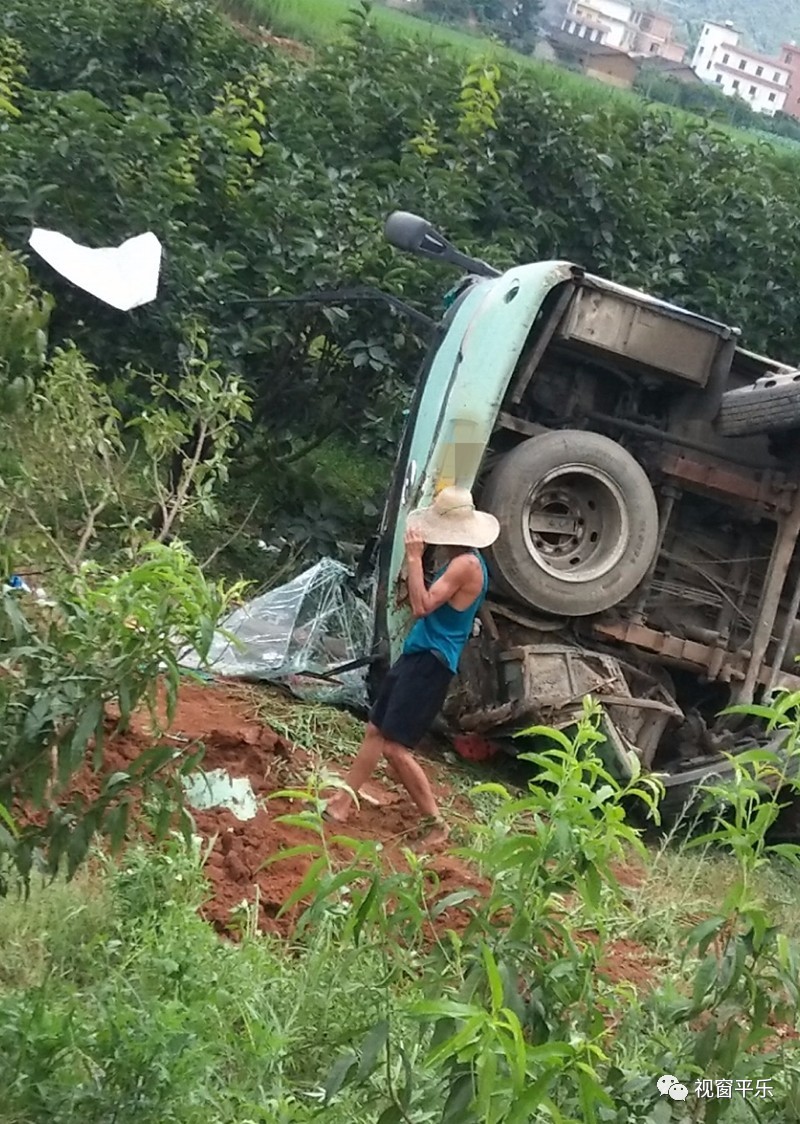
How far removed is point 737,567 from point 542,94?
14.3ft

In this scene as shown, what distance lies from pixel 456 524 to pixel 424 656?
47 cm

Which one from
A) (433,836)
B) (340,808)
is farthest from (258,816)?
(433,836)

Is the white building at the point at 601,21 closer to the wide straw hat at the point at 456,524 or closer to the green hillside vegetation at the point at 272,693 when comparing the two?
the green hillside vegetation at the point at 272,693

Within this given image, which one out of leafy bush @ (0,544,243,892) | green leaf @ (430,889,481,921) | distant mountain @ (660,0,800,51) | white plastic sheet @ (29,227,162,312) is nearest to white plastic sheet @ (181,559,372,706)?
white plastic sheet @ (29,227,162,312)

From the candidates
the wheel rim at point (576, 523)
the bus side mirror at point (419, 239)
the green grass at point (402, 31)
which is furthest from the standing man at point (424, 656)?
the green grass at point (402, 31)

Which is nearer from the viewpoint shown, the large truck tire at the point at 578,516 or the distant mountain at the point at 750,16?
the large truck tire at the point at 578,516

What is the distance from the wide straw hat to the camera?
4.63 m

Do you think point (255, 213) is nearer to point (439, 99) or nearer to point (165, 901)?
point (439, 99)

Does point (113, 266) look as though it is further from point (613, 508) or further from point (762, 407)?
point (762, 407)

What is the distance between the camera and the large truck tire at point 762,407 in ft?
17.4

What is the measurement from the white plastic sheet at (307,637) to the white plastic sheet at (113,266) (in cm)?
156

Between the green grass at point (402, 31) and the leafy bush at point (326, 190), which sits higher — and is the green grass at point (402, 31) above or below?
above

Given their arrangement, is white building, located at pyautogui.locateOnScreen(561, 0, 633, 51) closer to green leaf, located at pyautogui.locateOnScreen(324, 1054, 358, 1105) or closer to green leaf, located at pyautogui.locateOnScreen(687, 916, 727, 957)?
green leaf, located at pyautogui.locateOnScreen(687, 916, 727, 957)

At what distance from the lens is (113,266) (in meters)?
6.59
